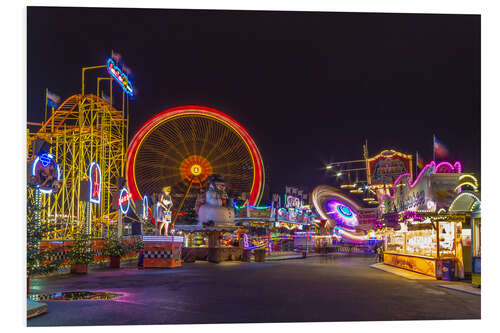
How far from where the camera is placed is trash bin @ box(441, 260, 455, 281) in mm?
13750

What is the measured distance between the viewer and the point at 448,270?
13773mm

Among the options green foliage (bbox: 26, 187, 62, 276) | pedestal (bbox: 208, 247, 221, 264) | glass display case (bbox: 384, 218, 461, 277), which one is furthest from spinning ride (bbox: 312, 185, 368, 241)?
green foliage (bbox: 26, 187, 62, 276)

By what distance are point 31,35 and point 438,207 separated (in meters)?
11.4

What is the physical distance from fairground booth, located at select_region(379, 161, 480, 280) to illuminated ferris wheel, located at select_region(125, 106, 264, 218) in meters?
11.4

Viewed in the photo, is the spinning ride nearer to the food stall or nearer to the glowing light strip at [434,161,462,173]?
the food stall

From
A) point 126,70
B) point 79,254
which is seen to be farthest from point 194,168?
point 79,254

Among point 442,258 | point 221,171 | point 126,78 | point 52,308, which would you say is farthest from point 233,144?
point 52,308

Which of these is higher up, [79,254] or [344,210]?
[79,254]

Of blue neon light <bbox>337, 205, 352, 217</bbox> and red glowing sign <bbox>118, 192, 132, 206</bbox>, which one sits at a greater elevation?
red glowing sign <bbox>118, 192, 132, 206</bbox>

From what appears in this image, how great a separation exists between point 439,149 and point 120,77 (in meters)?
17.0

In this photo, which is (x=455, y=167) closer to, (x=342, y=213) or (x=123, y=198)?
(x=123, y=198)

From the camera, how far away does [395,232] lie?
20719 millimetres

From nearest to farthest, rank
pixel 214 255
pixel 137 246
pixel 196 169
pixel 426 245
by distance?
pixel 426 245 < pixel 137 246 < pixel 214 255 < pixel 196 169

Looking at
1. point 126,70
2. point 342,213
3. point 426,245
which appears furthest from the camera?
point 342,213
